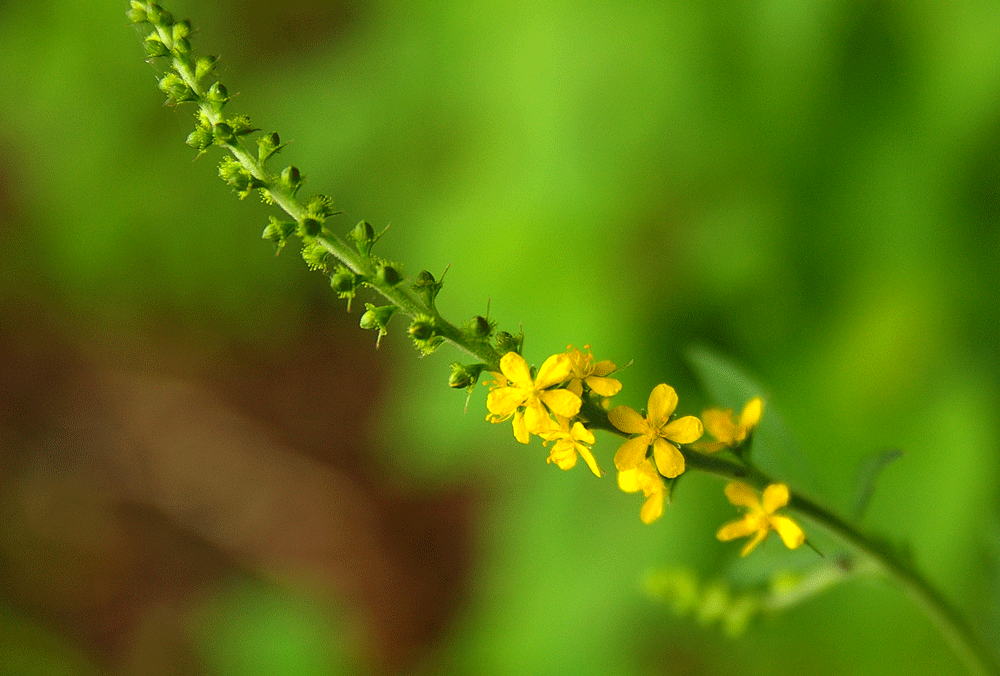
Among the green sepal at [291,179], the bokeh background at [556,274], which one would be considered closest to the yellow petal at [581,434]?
the green sepal at [291,179]

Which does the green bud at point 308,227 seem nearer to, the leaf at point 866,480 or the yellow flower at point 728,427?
the yellow flower at point 728,427

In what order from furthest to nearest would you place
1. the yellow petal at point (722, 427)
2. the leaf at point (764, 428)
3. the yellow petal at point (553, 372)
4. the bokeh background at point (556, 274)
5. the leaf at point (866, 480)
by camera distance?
the bokeh background at point (556, 274), the leaf at point (764, 428), the leaf at point (866, 480), the yellow petal at point (722, 427), the yellow petal at point (553, 372)

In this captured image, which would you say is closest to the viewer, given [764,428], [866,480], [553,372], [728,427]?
[553,372]

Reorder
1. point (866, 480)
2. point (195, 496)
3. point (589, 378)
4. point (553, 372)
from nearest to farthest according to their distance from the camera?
point (553, 372)
point (589, 378)
point (866, 480)
point (195, 496)

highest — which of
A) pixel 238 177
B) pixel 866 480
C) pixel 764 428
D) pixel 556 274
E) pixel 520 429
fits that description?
pixel 556 274

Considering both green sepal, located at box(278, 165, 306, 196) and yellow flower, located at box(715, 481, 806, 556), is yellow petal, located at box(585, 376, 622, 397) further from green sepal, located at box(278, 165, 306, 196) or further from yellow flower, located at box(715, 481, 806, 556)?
green sepal, located at box(278, 165, 306, 196)

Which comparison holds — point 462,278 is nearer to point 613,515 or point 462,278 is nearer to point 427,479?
point 613,515

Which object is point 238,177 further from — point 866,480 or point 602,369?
point 866,480

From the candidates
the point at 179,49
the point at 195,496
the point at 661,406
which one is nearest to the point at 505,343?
the point at 661,406
